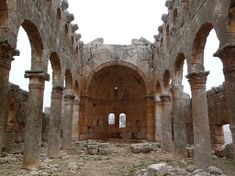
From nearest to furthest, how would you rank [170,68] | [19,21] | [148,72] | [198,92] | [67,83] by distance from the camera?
[19,21], [198,92], [170,68], [67,83], [148,72]

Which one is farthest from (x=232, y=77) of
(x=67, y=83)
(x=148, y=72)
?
(x=148, y=72)

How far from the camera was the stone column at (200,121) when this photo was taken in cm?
710

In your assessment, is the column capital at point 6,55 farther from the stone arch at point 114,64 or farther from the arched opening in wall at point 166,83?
the stone arch at point 114,64

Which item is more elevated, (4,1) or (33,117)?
(4,1)

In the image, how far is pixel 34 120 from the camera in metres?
7.37

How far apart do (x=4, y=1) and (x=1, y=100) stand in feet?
7.44

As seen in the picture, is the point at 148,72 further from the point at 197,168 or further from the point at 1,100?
the point at 1,100

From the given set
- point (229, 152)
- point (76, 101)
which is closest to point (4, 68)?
point (229, 152)

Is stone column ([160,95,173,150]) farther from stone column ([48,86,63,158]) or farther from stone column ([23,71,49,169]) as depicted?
stone column ([23,71,49,169])

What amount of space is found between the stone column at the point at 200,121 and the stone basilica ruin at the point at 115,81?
3cm

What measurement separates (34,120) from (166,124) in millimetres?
7754

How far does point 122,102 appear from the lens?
19.6 m

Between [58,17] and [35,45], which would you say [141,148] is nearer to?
[35,45]

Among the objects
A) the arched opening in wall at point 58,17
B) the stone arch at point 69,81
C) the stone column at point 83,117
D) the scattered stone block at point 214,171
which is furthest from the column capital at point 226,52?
the stone column at point 83,117
